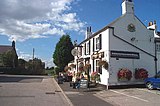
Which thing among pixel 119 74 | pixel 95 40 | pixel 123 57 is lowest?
pixel 119 74

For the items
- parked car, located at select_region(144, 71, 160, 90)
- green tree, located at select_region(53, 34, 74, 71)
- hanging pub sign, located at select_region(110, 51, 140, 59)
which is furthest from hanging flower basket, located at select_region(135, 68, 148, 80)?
green tree, located at select_region(53, 34, 74, 71)

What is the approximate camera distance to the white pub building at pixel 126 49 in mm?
22016

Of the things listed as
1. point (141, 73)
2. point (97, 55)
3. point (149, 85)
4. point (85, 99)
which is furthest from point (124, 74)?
point (85, 99)

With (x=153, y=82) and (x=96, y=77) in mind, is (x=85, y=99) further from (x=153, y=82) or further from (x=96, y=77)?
(x=96, y=77)

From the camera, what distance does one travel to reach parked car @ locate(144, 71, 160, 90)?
19781 mm

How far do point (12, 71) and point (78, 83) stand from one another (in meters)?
51.9

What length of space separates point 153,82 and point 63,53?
106 ft

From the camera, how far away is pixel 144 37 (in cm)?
2381

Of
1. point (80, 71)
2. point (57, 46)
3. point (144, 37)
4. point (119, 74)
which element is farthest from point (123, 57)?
point (57, 46)

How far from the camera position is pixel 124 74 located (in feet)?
70.5

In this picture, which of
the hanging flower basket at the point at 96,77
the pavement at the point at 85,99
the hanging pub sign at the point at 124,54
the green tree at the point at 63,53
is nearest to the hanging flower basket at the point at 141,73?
the hanging pub sign at the point at 124,54

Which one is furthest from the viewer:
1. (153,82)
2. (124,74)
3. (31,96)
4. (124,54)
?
(124,54)

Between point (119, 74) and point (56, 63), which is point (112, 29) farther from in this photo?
point (56, 63)

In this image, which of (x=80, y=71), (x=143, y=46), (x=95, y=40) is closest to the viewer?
(x=143, y=46)
